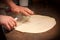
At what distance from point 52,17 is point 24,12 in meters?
0.18

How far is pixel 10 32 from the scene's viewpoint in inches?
27.4

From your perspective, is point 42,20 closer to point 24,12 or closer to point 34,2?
point 24,12

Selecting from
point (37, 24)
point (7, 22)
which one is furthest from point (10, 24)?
point (37, 24)

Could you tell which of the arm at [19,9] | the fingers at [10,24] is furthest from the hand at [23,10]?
the fingers at [10,24]

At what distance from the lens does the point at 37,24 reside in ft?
2.52

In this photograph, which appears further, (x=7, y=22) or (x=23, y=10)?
(x=23, y=10)

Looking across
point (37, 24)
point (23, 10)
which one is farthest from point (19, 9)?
point (37, 24)

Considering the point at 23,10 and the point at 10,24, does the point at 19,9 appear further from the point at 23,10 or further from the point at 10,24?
the point at 10,24

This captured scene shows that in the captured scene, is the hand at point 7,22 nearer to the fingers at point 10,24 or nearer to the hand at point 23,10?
the fingers at point 10,24

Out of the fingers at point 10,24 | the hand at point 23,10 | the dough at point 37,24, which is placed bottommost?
the dough at point 37,24

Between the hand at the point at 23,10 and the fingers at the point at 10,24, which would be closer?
the fingers at the point at 10,24

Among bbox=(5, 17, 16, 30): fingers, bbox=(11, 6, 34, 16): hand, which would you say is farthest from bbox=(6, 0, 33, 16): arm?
bbox=(5, 17, 16, 30): fingers

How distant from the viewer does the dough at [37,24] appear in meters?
0.71

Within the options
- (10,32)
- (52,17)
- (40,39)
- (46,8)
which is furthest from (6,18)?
(46,8)
